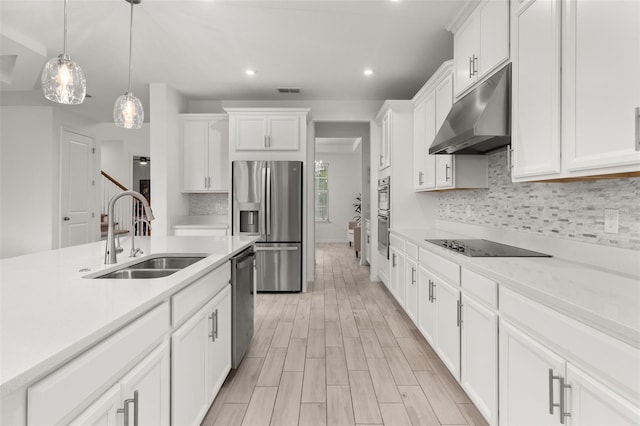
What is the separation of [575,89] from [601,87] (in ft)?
0.49

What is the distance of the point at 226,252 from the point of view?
7.17 feet

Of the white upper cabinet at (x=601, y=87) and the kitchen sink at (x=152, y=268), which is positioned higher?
the white upper cabinet at (x=601, y=87)

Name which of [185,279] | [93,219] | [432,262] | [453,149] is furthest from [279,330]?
[93,219]

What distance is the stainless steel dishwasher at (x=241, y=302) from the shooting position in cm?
230

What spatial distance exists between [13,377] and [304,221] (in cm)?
407

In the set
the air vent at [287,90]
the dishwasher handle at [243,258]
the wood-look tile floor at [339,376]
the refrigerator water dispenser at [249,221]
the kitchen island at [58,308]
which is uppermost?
the air vent at [287,90]

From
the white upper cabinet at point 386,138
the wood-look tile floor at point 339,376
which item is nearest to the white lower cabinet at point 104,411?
the wood-look tile floor at point 339,376

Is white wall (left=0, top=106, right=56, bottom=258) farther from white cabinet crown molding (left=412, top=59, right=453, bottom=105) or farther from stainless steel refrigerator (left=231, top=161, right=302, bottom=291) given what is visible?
white cabinet crown molding (left=412, top=59, right=453, bottom=105)

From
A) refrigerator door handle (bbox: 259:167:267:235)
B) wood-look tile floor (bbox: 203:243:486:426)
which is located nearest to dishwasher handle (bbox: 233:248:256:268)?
wood-look tile floor (bbox: 203:243:486:426)

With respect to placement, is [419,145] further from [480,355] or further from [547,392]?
[547,392]

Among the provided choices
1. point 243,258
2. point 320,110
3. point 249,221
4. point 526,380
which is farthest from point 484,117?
point 320,110

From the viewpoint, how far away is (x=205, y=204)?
528cm

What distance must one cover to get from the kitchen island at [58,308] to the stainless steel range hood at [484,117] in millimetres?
1802

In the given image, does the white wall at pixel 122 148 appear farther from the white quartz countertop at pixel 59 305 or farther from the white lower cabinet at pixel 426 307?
the white lower cabinet at pixel 426 307
